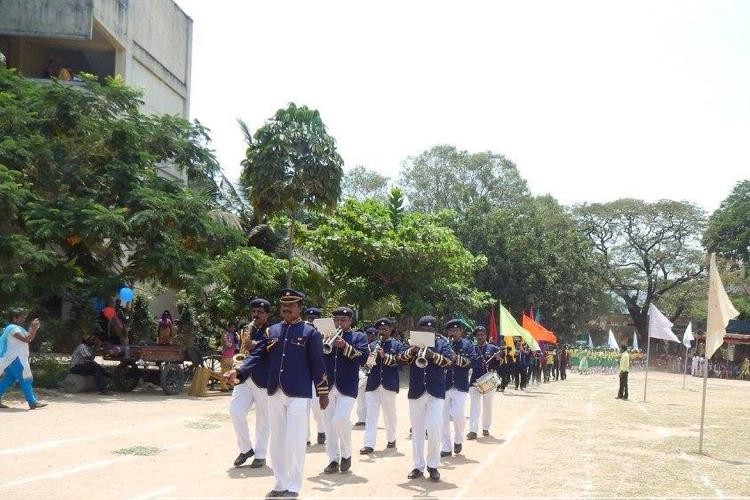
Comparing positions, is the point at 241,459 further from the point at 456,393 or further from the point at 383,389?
the point at 456,393

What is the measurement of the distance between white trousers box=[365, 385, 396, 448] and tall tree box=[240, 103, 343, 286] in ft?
40.3

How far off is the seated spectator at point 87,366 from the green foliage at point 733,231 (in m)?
52.1

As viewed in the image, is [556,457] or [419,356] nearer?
[419,356]

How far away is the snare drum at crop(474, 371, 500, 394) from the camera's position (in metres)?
14.1

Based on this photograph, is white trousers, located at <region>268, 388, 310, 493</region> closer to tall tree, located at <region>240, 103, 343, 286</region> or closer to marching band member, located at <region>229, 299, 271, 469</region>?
marching band member, located at <region>229, 299, 271, 469</region>

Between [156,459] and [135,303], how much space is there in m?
19.8

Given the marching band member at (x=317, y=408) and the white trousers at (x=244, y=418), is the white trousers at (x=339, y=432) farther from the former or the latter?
the marching band member at (x=317, y=408)

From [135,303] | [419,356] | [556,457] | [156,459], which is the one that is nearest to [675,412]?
[556,457]

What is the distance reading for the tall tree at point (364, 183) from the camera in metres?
62.5

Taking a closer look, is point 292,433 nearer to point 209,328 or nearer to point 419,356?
point 419,356

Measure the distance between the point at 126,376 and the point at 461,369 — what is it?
9798 millimetres

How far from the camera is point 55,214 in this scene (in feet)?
60.6

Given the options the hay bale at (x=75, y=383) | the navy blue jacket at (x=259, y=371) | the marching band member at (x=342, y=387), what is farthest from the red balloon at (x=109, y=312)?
the navy blue jacket at (x=259, y=371)

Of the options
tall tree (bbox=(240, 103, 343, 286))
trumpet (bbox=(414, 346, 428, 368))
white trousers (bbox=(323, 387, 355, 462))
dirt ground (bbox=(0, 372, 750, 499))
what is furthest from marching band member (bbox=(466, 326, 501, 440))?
tall tree (bbox=(240, 103, 343, 286))
